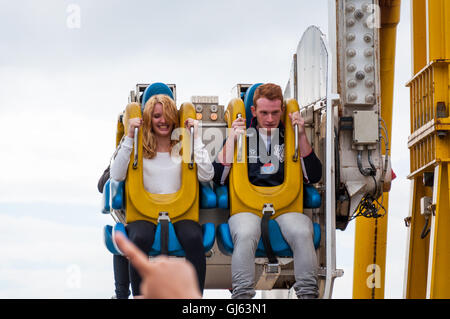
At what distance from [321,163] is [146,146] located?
1.77 meters

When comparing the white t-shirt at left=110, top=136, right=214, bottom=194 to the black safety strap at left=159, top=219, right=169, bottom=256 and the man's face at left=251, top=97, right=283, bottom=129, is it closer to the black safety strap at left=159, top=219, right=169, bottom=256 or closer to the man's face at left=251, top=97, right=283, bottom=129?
the black safety strap at left=159, top=219, right=169, bottom=256

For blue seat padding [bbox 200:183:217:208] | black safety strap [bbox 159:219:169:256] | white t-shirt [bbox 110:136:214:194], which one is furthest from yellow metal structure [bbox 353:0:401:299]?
black safety strap [bbox 159:219:169:256]

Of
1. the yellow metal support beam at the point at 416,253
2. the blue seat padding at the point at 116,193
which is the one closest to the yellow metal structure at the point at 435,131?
the yellow metal support beam at the point at 416,253

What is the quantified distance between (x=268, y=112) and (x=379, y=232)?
625 centimetres

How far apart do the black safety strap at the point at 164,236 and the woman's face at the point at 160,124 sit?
0.84 m

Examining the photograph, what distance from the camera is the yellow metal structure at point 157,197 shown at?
28.2 feet

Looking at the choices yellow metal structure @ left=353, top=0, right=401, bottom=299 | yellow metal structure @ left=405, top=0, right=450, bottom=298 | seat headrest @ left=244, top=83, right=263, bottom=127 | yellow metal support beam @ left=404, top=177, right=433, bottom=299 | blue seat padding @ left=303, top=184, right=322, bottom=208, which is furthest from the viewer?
yellow metal structure @ left=353, top=0, right=401, bottom=299

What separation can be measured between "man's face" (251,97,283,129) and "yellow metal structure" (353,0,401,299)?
582 cm

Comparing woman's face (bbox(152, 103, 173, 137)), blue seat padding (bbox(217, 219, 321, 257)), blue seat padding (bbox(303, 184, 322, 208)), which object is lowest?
blue seat padding (bbox(217, 219, 321, 257))

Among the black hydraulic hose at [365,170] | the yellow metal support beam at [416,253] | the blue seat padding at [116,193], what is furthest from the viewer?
the yellow metal support beam at [416,253]

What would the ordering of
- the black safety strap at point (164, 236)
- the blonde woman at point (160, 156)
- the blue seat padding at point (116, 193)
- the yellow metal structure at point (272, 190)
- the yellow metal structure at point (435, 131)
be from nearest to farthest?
the black safety strap at point (164, 236)
the blonde woman at point (160, 156)
the blue seat padding at point (116, 193)
the yellow metal structure at point (272, 190)
the yellow metal structure at point (435, 131)

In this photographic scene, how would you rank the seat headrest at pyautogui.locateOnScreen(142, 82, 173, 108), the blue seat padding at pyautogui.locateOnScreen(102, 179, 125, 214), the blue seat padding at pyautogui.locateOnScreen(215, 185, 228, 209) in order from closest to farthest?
the blue seat padding at pyautogui.locateOnScreen(102, 179, 125, 214) < the blue seat padding at pyautogui.locateOnScreen(215, 185, 228, 209) < the seat headrest at pyautogui.locateOnScreen(142, 82, 173, 108)

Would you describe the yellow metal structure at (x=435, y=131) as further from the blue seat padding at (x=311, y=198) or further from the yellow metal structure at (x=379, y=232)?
the blue seat padding at (x=311, y=198)

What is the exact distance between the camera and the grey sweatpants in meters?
8.20
